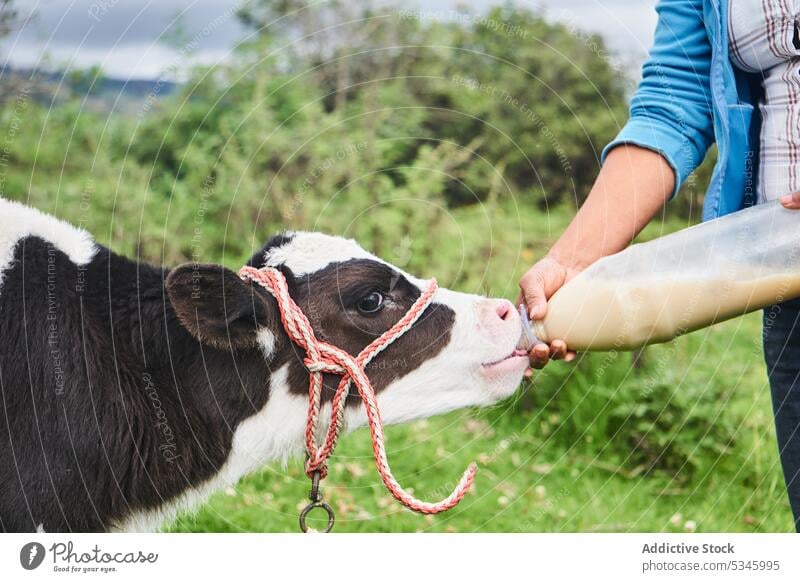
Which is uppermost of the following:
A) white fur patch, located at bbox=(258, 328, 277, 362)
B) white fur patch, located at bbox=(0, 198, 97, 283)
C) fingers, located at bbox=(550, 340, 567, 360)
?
white fur patch, located at bbox=(0, 198, 97, 283)

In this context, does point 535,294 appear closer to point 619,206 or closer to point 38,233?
point 619,206

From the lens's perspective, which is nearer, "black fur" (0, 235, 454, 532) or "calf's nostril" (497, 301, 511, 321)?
"black fur" (0, 235, 454, 532)

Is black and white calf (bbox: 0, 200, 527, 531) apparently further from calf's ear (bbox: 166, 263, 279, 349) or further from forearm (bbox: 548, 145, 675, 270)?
forearm (bbox: 548, 145, 675, 270)

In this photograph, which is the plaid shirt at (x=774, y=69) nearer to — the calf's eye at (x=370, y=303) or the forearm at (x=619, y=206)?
the forearm at (x=619, y=206)

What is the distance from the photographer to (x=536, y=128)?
280 inches

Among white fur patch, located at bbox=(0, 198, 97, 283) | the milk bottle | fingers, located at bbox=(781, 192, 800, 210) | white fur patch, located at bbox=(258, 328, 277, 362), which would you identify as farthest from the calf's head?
fingers, located at bbox=(781, 192, 800, 210)

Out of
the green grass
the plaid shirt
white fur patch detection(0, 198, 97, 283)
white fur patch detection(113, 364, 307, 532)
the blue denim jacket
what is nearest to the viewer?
the plaid shirt

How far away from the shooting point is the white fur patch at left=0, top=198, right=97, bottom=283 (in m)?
2.59

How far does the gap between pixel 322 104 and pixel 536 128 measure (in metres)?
1.74

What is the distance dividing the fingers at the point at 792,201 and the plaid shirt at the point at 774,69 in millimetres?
36

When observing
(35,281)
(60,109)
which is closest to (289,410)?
(35,281)

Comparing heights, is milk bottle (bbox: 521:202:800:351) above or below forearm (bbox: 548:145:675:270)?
below

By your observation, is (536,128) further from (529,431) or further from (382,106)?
(529,431)
